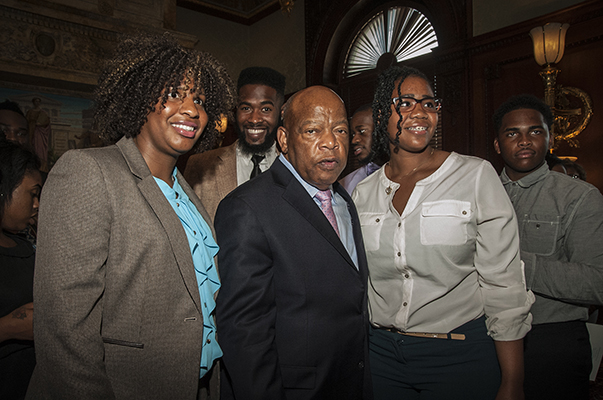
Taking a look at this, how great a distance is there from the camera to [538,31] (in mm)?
4039

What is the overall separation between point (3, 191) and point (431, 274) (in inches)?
80.7

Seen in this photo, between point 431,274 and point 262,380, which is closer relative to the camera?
point 262,380

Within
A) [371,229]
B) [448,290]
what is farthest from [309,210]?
[448,290]

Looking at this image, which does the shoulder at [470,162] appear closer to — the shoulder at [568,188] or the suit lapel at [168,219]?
the shoulder at [568,188]

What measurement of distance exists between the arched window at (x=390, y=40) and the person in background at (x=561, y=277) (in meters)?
4.74

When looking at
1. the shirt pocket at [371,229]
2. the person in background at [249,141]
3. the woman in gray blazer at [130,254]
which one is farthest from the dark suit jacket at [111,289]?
the person in background at [249,141]

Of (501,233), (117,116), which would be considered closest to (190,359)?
(117,116)

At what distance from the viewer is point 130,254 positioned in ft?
3.66

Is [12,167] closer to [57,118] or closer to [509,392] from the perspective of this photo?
[509,392]

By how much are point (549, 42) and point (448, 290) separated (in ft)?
12.5

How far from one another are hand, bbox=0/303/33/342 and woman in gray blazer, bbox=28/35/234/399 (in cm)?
48

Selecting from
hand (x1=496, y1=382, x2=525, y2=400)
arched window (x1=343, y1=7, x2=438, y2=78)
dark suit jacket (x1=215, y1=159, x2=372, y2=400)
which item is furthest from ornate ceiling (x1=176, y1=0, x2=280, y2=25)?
hand (x1=496, y1=382, x2=525, y2=400)

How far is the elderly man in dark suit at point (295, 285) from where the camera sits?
48.4 inches

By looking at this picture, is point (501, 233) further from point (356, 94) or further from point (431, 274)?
point (356, 94)
